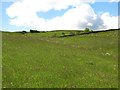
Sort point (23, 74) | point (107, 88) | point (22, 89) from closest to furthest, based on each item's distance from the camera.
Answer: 1. point (22, 89)
2. point (107, 88)
3. point (23, 74)

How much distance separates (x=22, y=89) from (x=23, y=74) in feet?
10.1

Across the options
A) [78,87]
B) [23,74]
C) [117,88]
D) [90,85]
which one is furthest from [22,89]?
[117,88]

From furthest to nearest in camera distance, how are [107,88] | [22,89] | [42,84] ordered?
[107,88] → [42,84] → [22,89]

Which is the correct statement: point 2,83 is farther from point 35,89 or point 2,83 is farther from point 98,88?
point 98,88

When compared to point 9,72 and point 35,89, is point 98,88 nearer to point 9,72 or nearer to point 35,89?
point 35,89

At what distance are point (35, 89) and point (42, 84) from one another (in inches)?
38.2

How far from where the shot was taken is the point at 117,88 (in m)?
11.1

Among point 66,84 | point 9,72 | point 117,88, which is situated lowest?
point 117,88

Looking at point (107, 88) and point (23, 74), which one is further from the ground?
point (23, 74)

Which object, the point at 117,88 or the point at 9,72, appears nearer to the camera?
the point at 117,88

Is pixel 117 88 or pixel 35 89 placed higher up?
pixel 35 89

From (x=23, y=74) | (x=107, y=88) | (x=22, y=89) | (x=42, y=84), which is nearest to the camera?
(x=22, y=89)

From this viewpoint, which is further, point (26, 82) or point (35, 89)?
point (26, 82)

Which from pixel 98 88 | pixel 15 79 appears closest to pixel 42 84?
pixel 15 79
